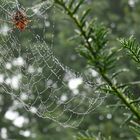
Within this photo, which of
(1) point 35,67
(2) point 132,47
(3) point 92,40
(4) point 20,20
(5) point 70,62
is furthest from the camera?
(5) point 70,62

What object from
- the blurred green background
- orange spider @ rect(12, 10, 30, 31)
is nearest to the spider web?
orange spider @ rect(12, 10, 30, 31)

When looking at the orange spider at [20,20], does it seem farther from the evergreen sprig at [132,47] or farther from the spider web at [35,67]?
the evergreen sprig at [132,47]

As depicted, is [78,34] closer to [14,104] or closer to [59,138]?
[59,138]

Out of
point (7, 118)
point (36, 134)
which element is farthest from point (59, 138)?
point (7, 118)

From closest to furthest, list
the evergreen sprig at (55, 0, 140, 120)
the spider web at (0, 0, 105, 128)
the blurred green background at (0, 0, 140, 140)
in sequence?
the evergreen sprig at (55, 0, 140, 120) → the spider web at (0, 0, 105, 128) → the blurred green background at (0, 0, 140, 140)

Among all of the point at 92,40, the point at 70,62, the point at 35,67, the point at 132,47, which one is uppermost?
the point at 70,62

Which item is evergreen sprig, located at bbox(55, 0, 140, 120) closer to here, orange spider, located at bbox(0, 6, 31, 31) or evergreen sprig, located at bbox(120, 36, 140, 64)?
evergreen sprig, located at bbox(120, 36, 140, 64)

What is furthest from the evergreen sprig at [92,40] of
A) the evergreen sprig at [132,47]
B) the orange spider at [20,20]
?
the orange spider at [20,20]

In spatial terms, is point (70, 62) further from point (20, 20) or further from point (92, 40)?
point (92, 40)

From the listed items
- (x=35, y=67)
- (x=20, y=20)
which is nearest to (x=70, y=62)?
(x=35, y=67)

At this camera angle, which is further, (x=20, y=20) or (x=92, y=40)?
(x=20, y=20)

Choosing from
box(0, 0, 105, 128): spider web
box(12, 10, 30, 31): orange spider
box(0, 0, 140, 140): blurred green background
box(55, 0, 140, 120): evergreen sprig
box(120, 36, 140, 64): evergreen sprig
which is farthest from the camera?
box(0, 0, 140, 140): blurred green background
